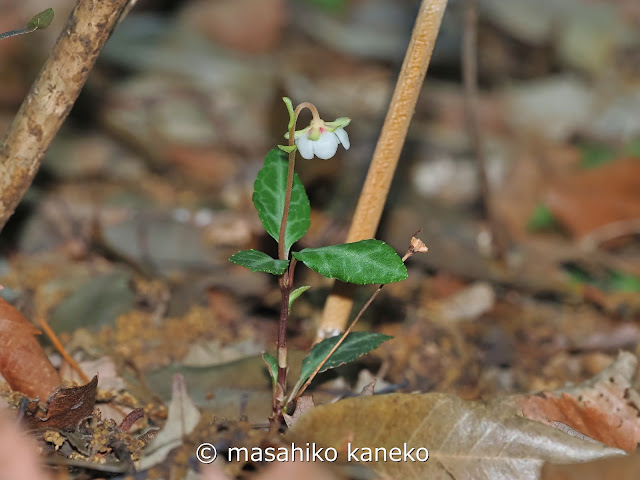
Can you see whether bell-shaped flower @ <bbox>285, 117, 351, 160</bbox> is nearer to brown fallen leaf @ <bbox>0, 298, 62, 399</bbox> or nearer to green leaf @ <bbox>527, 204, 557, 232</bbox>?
brown fallen leaf @ <bbox>0, 298, 62, 399</bbox>

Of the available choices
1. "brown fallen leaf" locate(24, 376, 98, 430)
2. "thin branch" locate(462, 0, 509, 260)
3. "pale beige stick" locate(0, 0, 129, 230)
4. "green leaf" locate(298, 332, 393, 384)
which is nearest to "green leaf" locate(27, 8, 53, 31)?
"pale beige stick" locate(0, 0, 129, 230)

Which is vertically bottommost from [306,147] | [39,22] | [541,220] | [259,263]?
[541,220]

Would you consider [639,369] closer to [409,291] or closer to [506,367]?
[506,367]

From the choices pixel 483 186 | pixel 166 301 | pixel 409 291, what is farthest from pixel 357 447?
pixel 483 186

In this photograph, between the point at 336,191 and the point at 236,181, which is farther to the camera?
the point at 236,181

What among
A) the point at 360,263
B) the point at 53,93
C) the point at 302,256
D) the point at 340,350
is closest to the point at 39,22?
the point at 53,93

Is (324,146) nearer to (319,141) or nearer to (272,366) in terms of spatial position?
(319,141)

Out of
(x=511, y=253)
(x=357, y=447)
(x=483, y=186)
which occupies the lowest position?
(x=511, y=253)

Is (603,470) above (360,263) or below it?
below
